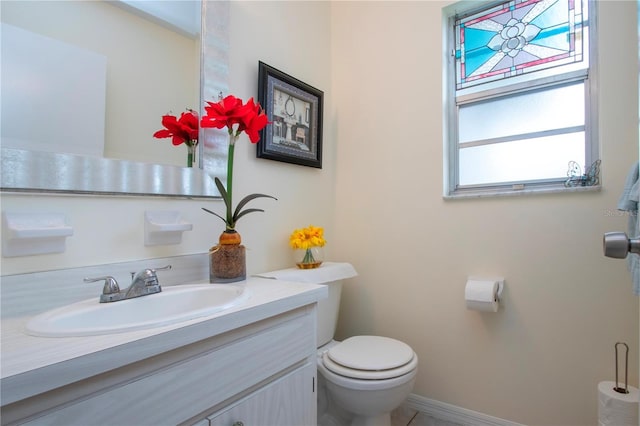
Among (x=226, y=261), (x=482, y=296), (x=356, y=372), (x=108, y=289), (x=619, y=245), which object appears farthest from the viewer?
(x=482, y=296)

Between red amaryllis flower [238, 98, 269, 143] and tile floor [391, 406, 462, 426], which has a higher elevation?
red amaryllis flower [238, 98, 269, 143]

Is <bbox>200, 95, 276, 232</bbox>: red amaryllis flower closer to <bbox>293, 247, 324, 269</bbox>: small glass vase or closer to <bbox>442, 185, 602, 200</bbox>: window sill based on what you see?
<bbox>293, 247, 324, 269</bbox>: small glass vase

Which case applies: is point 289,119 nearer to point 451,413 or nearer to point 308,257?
point 308,257

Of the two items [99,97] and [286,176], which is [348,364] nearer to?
[286,176]

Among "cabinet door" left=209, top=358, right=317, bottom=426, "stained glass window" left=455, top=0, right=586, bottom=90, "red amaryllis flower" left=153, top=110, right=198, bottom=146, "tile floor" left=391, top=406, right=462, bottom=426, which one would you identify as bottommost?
"tile floor" left=391, top=406, right=462, bottom=426

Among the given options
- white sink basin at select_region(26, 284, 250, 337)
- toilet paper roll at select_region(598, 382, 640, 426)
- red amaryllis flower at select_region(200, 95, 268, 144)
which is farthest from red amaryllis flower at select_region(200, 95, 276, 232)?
toilet paper roll at select_region(598, 382, 640, 426)

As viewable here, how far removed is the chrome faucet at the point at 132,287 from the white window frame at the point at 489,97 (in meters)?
1.31

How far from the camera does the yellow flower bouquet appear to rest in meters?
1.51

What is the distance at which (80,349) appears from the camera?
0.54 m

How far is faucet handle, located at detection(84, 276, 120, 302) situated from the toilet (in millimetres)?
609

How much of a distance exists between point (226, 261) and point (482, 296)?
1.04 meters

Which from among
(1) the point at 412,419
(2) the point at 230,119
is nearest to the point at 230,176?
(2) the point at 230,119

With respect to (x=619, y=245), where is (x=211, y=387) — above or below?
below

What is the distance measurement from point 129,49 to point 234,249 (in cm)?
74
